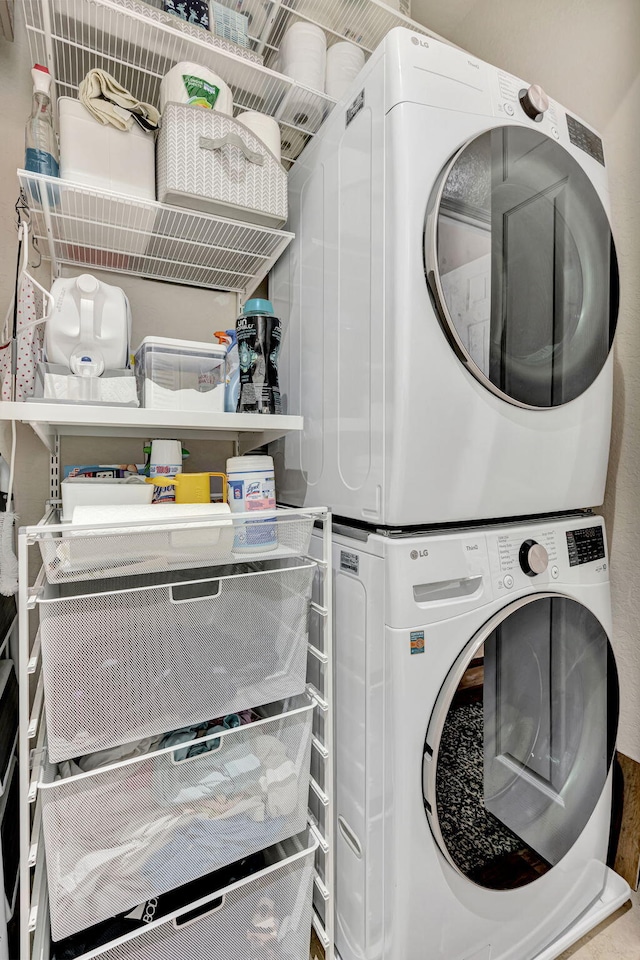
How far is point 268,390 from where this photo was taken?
1.13 meters

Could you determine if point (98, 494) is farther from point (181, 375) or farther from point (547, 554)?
point (547, 554)

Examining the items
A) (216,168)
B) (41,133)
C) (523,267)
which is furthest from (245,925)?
(41,133)

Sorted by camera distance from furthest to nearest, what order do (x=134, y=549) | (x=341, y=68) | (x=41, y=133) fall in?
(x=341, y=68)
(x=41, y=133)
(x=134, y=549)

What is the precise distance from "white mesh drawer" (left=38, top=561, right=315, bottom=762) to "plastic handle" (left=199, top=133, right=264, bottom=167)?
922mm

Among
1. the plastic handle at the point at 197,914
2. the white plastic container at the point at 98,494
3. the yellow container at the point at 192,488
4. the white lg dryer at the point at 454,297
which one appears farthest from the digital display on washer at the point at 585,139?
the plastic handle at the point at 197,914

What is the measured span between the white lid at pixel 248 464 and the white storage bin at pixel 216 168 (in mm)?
579

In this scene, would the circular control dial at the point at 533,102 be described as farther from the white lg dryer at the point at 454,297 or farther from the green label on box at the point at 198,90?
the green label on box at the point at 198,90

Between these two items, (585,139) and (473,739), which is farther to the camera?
(585,139)

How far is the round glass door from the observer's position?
953 millimetres

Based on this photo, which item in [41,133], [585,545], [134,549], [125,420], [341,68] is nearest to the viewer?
[134,549]

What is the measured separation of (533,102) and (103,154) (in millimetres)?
910

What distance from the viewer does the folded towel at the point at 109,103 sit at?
1.02 meters

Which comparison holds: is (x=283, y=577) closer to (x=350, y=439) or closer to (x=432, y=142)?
(x=350, y=439)

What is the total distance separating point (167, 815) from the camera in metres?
0.90
